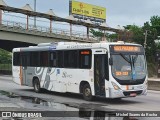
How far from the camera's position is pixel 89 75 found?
1914cm

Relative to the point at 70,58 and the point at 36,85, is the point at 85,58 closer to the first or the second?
the point at 70,58

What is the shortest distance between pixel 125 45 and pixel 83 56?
2.14 metres

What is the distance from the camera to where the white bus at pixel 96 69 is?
59.2ft

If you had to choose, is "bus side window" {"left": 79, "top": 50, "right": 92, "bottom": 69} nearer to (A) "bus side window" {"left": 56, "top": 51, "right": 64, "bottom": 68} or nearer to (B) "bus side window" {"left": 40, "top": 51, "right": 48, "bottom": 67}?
(A) "bus side window" {"left": 56, "top": 51, "right": 64, "bottom": 68}

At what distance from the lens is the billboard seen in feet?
307

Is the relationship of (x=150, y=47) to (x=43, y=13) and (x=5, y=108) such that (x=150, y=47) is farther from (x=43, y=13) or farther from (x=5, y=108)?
(x=5, y=108)

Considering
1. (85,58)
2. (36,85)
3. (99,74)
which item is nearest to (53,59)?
Answer: (36,85)

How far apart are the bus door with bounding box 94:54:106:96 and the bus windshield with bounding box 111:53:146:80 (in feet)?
1.68

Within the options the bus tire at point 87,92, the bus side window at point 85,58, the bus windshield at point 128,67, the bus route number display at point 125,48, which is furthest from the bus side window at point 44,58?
the bus windshield at point 128,67

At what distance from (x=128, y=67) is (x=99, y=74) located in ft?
4.25

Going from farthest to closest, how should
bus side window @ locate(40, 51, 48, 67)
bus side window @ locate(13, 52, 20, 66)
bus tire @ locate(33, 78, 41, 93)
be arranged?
bus side window @ locate(13, 52, 20, 66) < bus tire @ locate(33, 78, 41, 93) < bus side window @ locate(40, 51, 48, 67)

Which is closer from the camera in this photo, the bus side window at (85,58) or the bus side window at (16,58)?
the bus side window at (85,58)

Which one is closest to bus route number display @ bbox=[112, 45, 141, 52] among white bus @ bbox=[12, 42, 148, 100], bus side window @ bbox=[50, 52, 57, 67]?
white bus @ bbox=[12, 42, 148, 100]

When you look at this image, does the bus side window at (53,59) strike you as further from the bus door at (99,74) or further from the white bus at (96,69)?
the bus door at (99,74)
